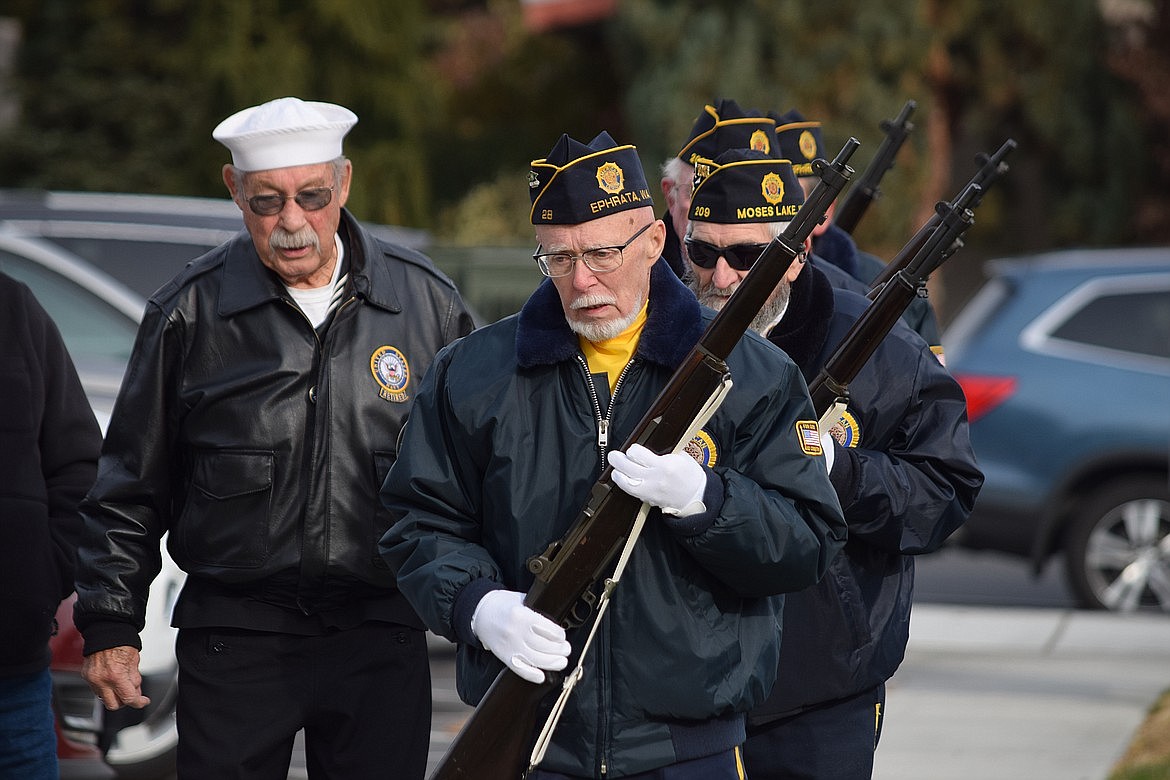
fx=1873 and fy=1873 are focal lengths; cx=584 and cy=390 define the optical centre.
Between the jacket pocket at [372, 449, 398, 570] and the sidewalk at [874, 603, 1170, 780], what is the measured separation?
309cm

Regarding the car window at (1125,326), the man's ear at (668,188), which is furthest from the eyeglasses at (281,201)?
the car window at (1125,326)

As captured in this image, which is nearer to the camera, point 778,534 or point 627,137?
point 778,534

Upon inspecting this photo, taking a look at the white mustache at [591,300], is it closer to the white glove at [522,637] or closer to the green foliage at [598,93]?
the white glove at [522,637]

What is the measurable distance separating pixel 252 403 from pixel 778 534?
4.75ft

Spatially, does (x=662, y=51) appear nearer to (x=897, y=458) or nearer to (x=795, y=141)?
(x=795, y=141)

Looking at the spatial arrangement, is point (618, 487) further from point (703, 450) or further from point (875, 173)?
point (875, 173)

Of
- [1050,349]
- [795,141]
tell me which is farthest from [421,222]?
[795,141]

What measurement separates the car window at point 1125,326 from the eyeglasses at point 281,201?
6.61m

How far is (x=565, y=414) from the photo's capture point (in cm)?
355

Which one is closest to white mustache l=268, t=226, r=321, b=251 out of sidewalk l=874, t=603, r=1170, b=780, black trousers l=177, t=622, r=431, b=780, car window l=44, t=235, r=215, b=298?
black trousers l=177, t=622, r=431, b=780

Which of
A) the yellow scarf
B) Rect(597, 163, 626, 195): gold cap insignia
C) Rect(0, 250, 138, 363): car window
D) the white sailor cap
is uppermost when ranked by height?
Rect(597, 163, 626, 195): gold cap insignia

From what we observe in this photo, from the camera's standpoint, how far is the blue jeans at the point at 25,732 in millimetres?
4277

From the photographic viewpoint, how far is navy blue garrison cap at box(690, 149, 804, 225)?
4.44 m

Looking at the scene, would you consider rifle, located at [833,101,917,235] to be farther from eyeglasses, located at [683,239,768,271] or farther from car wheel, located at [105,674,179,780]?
car wheel, located at [105,674,179,780]
